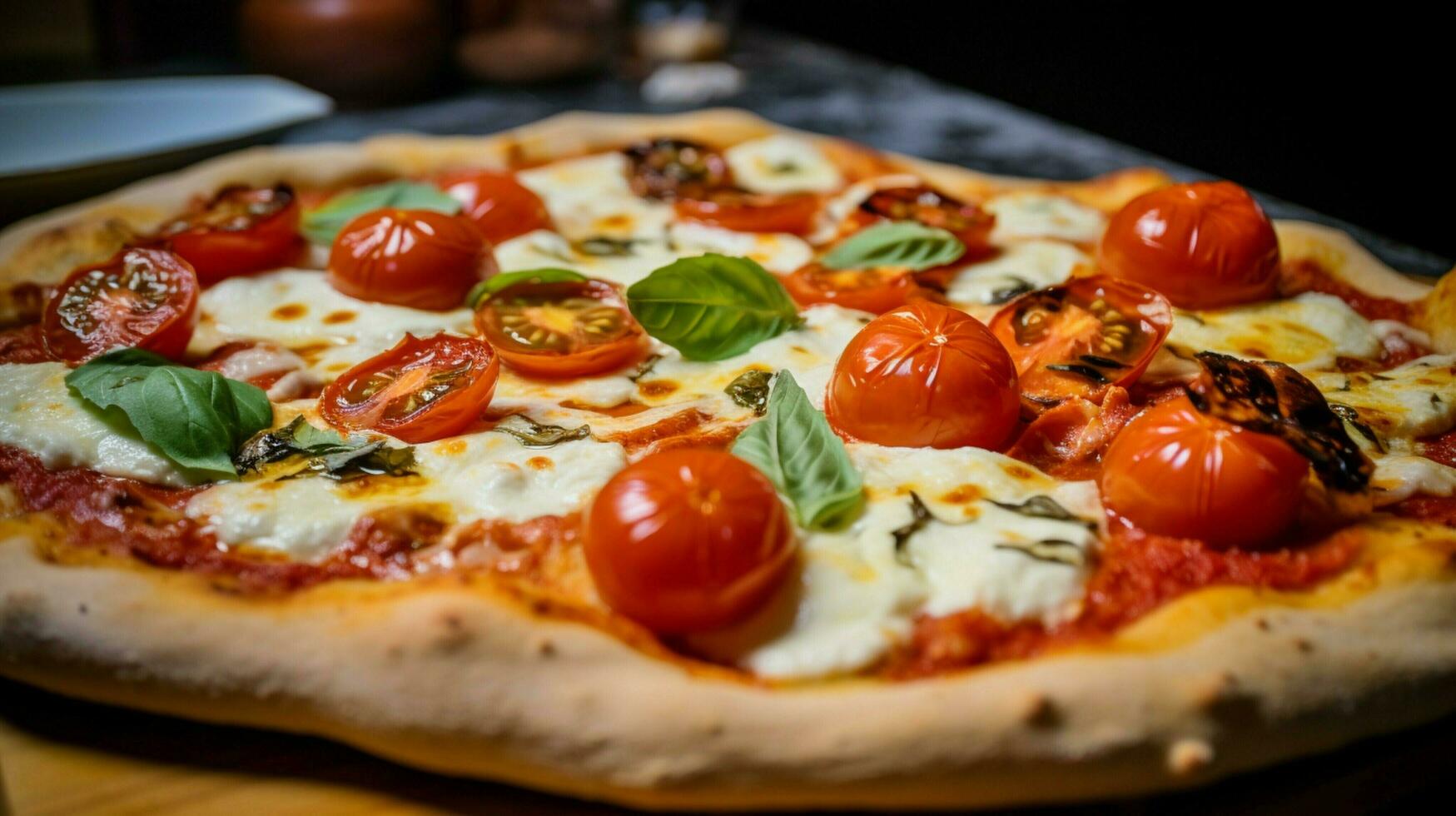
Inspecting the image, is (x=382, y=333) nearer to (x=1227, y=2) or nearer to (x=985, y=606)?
(x=985, y=606)

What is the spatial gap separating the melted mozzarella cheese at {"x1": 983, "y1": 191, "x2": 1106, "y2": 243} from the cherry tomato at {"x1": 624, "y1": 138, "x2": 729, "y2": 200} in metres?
0.94

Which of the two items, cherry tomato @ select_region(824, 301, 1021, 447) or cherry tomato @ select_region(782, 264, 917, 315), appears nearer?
cherry tomato @ select_region(824, 301, 1021, 447)

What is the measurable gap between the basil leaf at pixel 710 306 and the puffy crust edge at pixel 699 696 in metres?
0.94

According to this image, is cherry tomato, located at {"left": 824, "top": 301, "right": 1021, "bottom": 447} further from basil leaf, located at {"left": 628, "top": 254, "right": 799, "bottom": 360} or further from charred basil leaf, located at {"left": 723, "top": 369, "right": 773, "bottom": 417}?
basil leaf, located at {"left": 628, "top": 254, "right": 799, "bottom": 360}

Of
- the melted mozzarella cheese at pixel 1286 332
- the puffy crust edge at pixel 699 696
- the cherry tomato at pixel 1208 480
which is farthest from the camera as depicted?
the melted mozzarella cheese at pixel 1286 332

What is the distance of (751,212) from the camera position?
12.2 ft

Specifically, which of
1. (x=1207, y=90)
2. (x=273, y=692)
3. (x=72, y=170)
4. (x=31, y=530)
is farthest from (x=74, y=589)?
(x=1207, y=90)

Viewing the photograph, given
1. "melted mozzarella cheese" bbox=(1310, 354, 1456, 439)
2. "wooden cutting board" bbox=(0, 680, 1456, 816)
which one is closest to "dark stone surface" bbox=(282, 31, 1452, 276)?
"melted mozzarella cheese" bbox=(1310, 354, 1456, 439)

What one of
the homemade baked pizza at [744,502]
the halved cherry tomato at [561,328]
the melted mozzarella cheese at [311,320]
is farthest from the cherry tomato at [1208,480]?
the melted mozzarella cheese at [311,320]

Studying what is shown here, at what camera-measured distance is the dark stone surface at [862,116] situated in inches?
208

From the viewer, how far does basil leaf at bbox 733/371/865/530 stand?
85.2 inches

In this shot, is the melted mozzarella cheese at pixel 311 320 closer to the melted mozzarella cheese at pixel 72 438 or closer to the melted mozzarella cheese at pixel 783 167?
the melted mozzarella cheese at pixel 72 438

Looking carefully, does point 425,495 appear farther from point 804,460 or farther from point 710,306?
point 710,306

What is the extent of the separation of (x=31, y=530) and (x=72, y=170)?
6.51ft
